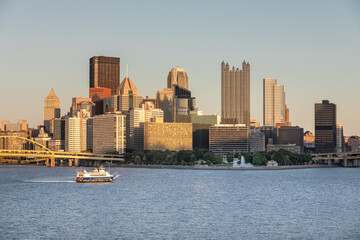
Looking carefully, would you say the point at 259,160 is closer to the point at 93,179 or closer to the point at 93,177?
the point at 93,179

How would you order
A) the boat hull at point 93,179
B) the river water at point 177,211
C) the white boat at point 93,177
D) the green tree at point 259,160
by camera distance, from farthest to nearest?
the green tree at point 259,160
the white boat at point 93,177
the boat hull at point 93,179
the river water at point 177,211

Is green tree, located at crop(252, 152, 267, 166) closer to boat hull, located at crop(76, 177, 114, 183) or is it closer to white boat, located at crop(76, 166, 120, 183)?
white boat, located at crop(76, 166, 120, 183)

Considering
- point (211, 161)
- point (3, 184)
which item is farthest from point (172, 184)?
point (211, 161)

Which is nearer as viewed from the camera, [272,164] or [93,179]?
[93,179]

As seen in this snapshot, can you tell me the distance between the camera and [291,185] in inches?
4906

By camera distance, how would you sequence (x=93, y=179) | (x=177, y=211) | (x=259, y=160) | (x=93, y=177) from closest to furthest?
(x=177, y=211)
(x=93, y=177)
(x=93, y=179)
(x=259, y=160)

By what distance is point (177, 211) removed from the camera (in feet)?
269

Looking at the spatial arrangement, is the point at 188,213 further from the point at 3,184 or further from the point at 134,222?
the point at 3,184

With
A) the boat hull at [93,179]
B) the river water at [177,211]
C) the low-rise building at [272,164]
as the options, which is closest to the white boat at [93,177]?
the boat hull at [93,179]

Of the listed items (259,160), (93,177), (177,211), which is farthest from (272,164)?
(177,211)

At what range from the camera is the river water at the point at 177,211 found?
218ft

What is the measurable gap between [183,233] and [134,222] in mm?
8753

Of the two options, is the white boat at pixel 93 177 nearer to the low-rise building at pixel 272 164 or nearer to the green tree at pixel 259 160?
the green tree at pixel 259 160

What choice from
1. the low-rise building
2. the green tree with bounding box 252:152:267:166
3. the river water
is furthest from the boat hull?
the low-rise building
